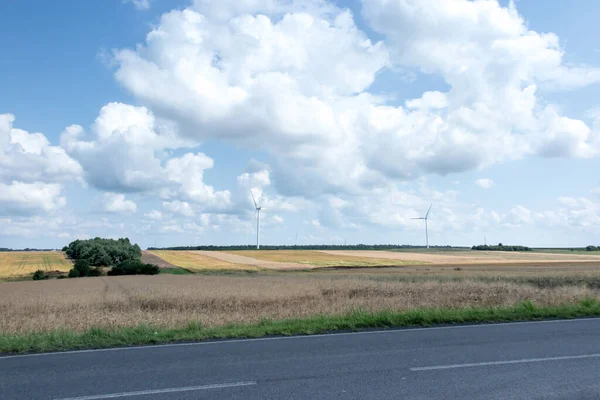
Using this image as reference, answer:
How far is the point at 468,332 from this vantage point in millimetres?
11961

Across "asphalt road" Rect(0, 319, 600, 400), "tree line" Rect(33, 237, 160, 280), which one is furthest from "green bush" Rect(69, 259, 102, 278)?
"asphalt road" Rect(0, 319, 600, 400)

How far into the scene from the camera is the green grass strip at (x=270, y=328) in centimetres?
1092

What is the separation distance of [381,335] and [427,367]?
11.1ft

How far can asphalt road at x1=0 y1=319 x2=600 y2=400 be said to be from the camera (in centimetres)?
684

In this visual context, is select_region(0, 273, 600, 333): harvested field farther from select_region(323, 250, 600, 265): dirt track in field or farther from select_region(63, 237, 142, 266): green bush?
select_region(63, 237, 142, 266): green bush

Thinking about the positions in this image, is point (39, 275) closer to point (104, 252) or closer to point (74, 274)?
point (74, 274)

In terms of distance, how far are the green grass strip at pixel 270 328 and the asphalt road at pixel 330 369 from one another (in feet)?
2.86

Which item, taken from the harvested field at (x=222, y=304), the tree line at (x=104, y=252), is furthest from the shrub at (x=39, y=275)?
the harvested field at (x=222, y=304)

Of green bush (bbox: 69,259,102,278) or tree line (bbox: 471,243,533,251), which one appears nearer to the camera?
green bush (bbox: 69,259,102,278)

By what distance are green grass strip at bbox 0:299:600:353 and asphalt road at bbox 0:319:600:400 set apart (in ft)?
2.86

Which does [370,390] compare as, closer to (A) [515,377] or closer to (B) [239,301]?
(A) [515,377]

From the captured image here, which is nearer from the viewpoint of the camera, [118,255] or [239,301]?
[239,301]

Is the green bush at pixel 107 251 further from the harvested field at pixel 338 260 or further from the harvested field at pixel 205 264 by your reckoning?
the harvested field at pixel 338 260

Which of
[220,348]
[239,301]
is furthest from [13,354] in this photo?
[239,301]
